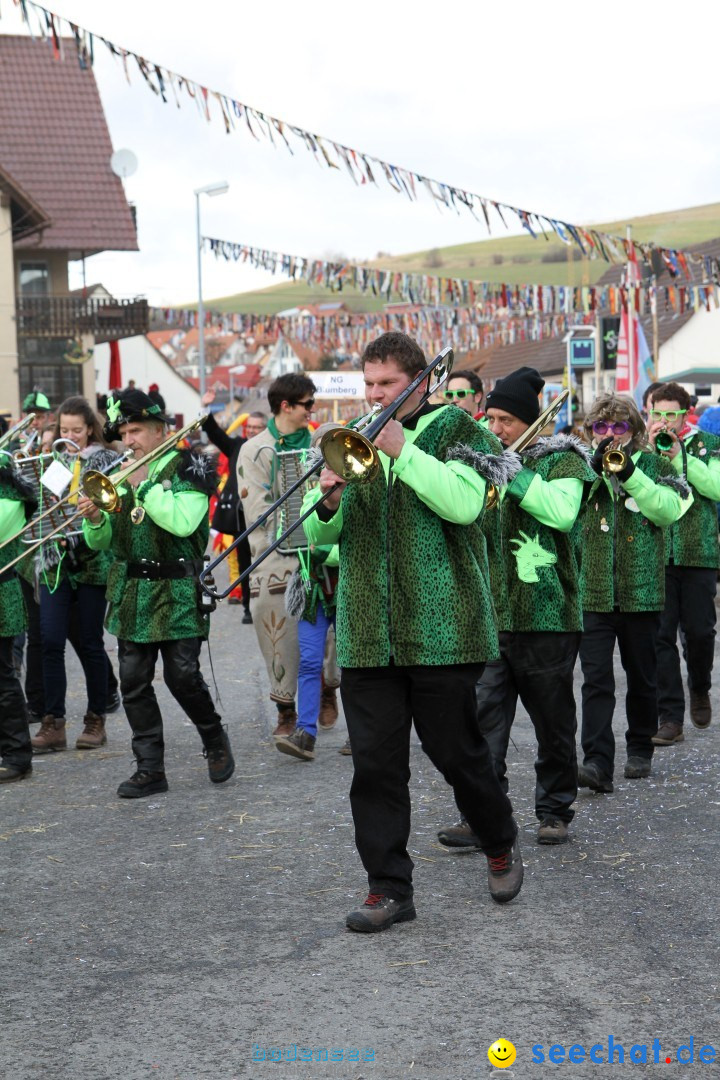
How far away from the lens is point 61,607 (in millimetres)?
8750

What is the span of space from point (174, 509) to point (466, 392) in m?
2.34

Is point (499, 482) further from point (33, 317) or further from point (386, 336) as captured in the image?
point (33, 317)

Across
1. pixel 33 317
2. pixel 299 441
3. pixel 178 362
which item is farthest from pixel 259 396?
pixel 299 441

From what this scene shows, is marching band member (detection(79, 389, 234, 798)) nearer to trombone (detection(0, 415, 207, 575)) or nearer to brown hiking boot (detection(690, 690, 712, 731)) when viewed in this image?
trombone (detection(0, 415, 207, 575))

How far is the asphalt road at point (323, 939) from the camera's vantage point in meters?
3.96

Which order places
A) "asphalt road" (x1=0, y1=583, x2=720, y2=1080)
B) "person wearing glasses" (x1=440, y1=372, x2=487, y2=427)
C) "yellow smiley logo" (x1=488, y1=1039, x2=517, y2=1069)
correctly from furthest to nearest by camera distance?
"person wearing glasses" (x1=440, y1=372, x2=487, y2=427) < "asphalt road" (x1=0, y1=583, x2=720, y2=1080) < "yellow smiley logo" (x1=488, y1=1039, x2=517, y2=1069)

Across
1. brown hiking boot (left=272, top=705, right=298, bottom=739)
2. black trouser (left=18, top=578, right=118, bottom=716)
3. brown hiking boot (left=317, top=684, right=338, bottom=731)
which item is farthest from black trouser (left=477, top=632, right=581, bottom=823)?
black trouser (left=18, top=578, right=118, bottom=716)

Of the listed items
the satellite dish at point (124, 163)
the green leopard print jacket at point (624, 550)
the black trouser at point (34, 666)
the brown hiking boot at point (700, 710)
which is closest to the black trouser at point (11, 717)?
the black trouser at point (34, 666)

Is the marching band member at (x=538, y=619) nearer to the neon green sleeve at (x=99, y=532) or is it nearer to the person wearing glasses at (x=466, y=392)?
the neon green sleeve at (x=99, y=532)

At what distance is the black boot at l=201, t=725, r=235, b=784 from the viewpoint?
7.42m

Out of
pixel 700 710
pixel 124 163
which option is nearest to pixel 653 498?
pixel 700 710

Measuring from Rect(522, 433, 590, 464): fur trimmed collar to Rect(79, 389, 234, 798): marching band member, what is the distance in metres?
1.71

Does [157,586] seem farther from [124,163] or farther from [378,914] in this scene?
[124,163]

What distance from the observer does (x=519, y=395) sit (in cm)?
616
